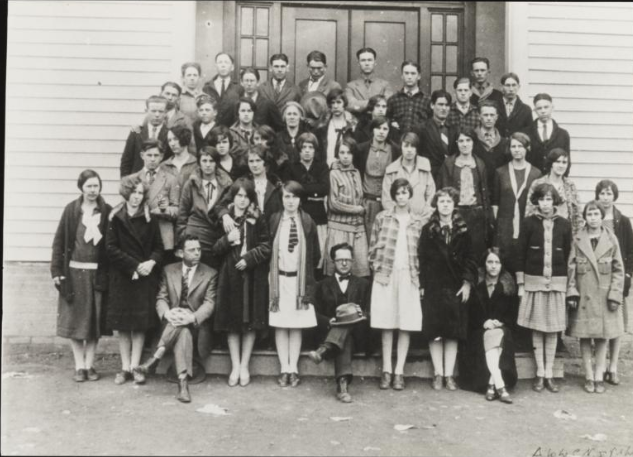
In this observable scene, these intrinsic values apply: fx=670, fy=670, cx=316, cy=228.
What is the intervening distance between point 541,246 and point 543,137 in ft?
4.42

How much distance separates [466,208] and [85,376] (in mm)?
3690

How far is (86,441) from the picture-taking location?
14.7 feet

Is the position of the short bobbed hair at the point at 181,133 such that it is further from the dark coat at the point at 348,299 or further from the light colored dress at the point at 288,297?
the dark coat at the point at 348,299

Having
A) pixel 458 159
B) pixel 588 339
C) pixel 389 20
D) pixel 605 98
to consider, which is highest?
pixel 389 20

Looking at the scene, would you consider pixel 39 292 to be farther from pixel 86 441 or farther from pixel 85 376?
pixel 86 441

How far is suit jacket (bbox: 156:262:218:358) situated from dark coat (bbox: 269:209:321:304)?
62cm

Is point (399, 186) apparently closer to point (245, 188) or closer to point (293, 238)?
point (293, 238)

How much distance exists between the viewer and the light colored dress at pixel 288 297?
5719mm

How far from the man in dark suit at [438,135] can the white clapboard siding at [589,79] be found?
1.74 metres

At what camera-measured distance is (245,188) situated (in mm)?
5715

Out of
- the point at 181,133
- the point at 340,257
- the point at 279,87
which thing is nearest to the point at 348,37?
the point at 279,87

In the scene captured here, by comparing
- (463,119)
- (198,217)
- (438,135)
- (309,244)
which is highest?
(463,119)

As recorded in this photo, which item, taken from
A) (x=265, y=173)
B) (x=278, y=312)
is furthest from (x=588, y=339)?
(x=265, y=173)

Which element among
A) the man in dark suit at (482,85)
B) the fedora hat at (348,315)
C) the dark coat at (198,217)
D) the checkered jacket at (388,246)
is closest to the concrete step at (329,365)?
the fedora hat at (348,315)
